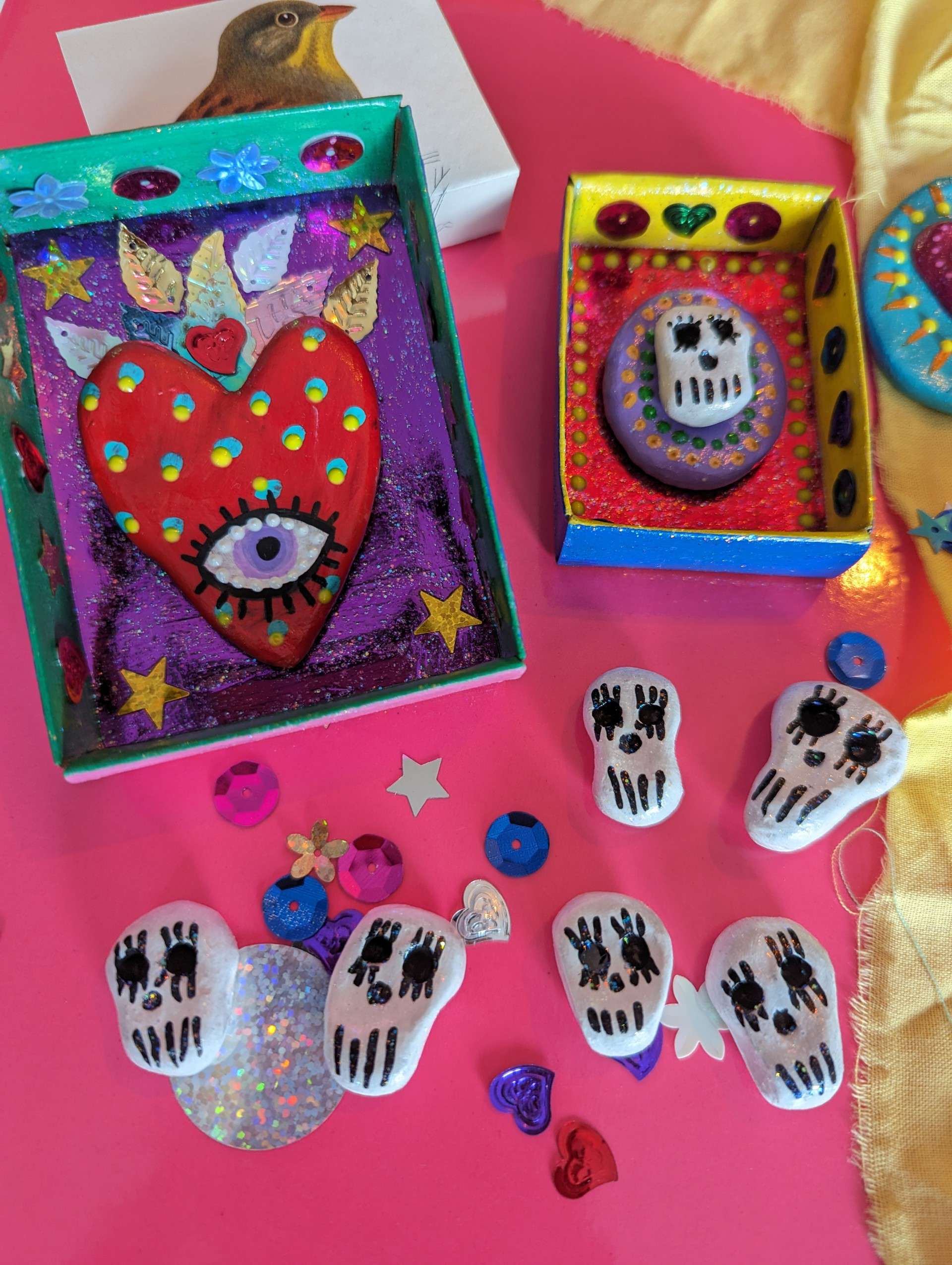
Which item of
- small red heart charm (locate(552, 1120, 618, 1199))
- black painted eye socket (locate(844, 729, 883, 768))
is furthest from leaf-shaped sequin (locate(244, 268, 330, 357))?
small red heart charm (locate(552, 1120, 618, 1199))

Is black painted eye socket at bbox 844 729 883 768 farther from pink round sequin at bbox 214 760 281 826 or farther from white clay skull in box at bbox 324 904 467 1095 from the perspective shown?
pink round sequin at bbox 214 760 281 826

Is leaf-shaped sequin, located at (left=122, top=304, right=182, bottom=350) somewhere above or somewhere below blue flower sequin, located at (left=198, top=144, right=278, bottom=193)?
below

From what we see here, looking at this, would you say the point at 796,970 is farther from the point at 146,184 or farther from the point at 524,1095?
the point at 146,184

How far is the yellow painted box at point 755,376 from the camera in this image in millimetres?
778

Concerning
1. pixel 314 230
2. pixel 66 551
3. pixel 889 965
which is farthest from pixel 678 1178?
pixel 314 230

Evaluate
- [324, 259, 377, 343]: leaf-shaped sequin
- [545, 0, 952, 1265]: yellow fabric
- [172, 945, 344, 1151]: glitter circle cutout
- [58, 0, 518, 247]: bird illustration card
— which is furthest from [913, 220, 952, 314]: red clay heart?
[172, 945, 344, 1151]: glitter circle cutout

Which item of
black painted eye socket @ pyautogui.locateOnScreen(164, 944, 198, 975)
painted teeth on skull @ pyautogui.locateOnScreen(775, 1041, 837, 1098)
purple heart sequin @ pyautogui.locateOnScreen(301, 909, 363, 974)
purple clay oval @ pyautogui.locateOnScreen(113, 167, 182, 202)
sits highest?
purple clay oval @ pyautogui.locateOnScreen(113, 167, 182, 202)

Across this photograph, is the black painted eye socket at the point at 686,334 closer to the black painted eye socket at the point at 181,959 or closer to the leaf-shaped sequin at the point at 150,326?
the leaf-shaped sequin at the point at 150,326

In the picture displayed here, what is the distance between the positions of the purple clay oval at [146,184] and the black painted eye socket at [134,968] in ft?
2.00

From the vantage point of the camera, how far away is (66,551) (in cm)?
72

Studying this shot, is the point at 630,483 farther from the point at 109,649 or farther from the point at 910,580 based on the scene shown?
the point at 109,649

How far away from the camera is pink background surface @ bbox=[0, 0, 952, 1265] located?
71 centimetres

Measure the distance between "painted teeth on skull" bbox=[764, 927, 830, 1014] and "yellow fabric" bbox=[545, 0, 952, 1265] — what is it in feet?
0.29

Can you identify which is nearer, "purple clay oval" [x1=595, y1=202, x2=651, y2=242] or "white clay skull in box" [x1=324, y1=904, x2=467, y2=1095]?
"white clay skull in box" [x1=324, y1=904, x2=467, y2=1095]
